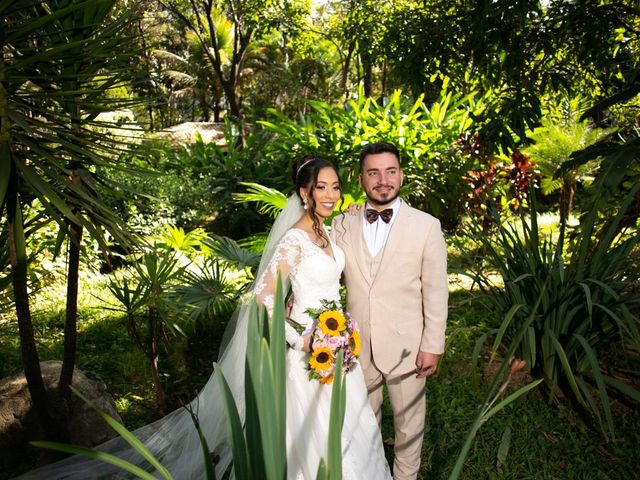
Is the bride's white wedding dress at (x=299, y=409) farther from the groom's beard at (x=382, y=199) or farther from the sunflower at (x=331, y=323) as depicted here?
the groom's beard at (x=382, y=199)

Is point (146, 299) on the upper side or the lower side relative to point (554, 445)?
upper

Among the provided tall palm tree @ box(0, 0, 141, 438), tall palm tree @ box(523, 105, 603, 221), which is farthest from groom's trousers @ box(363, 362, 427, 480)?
tall palm tree @ box(523, 105, 603, 221)

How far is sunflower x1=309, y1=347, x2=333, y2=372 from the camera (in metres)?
2.40

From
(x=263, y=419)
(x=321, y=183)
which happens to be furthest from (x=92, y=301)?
(x=263, y=419)

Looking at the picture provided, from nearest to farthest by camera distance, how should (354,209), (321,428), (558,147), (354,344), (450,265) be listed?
1. (354,344)
2. (321,428)
3. (354,209)
4. (450,265)
5. (558,147)

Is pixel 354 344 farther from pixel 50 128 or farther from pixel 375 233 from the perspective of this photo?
pixel 50 128

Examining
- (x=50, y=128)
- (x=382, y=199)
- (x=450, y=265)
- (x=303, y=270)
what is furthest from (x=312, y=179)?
(x=450, y=265)

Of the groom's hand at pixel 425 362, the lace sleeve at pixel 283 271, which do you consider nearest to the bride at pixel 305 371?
the lace sleeve at pixel 283 271

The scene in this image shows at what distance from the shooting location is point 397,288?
2.68 metres

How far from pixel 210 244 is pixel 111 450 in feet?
6.58

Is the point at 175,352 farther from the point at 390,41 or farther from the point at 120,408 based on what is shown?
the point at 390,41

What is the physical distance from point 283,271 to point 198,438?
1.32 m

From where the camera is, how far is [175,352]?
510 centimetres

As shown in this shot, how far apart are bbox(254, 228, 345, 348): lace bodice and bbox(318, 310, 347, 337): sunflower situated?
0.24 metres
